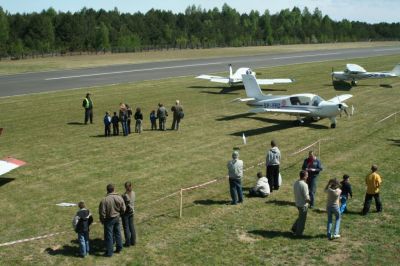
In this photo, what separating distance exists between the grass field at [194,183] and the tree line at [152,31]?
210 feet

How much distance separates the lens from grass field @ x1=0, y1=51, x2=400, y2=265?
11.1 metres

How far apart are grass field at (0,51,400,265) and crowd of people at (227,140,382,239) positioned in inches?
13.6

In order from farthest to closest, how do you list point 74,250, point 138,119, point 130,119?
point 130,119 → point 138,119 → point 74,250

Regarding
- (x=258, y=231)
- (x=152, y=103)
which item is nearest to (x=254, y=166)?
(x=258, y=231)

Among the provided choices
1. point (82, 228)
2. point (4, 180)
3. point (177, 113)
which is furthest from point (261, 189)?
point (177, 113)

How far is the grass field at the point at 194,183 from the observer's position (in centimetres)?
1109

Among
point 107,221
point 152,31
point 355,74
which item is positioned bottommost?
point 107,221

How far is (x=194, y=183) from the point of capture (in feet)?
53.5

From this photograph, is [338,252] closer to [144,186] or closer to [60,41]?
[144,186]

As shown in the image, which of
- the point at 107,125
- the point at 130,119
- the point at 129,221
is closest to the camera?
the point at 129,221

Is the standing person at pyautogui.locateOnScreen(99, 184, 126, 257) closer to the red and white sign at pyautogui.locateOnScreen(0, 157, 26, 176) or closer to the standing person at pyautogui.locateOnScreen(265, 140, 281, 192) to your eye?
the standing person at pyautogui.locateOnScreen(265, 140, 281, 192)

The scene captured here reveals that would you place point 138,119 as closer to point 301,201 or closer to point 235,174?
point 235,174

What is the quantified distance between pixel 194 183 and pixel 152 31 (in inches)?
4305

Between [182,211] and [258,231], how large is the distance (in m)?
2.53
